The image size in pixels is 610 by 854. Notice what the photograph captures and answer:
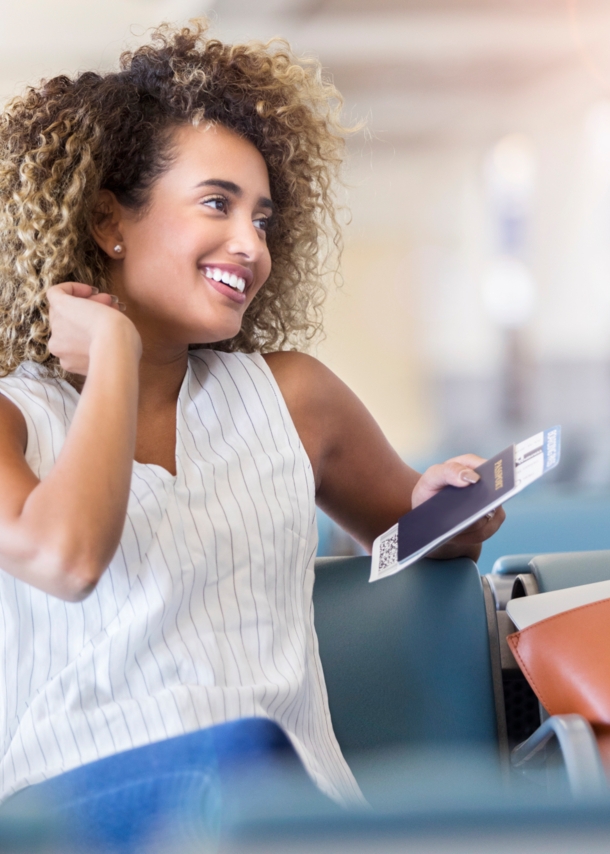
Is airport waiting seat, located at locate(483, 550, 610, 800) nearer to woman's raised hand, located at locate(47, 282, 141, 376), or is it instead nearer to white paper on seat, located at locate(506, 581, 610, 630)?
white paper on seat, located at locate(506, 581, 610, 630)

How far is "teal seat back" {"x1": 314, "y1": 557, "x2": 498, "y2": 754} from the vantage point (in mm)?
1076

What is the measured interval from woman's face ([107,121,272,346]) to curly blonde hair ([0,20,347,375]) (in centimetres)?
3

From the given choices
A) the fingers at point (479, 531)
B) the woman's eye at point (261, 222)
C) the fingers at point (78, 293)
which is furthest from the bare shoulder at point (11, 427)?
the fingers at point (479, 531)

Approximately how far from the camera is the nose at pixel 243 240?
3.43 ft

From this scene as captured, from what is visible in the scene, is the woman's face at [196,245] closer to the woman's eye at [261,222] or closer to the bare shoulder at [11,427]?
the woman's eye at [261,222]

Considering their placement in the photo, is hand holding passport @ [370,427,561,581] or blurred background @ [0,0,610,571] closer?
hand holding passport @ [370,427,561,581]

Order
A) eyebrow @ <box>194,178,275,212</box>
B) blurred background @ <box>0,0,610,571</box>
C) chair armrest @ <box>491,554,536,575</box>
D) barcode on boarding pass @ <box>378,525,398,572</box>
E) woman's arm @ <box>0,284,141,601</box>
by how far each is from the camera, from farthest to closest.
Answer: blurred background @ <box>0,0,610,571</box> < chair armrest @ <box>491,554,536,575</box> < eyebrow @ <box>194,178,275,212</box> < barcode on boarding pass @ <box>378,525,398,572</box> < woman's arm @ <box>0,284,141,601</box>

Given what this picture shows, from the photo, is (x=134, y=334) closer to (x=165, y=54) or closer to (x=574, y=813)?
(x=165, y=54)

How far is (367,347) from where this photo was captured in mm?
6430

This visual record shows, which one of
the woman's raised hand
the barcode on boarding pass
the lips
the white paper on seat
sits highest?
the lips

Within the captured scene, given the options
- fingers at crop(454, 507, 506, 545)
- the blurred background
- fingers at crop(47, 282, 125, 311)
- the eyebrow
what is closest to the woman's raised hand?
fingers at crop(47, 282, 125, 311)

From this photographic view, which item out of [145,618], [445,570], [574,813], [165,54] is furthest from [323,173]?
[574,813]

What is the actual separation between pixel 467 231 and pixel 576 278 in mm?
871

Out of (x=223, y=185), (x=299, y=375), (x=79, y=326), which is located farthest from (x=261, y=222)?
(x=79, y=326)
